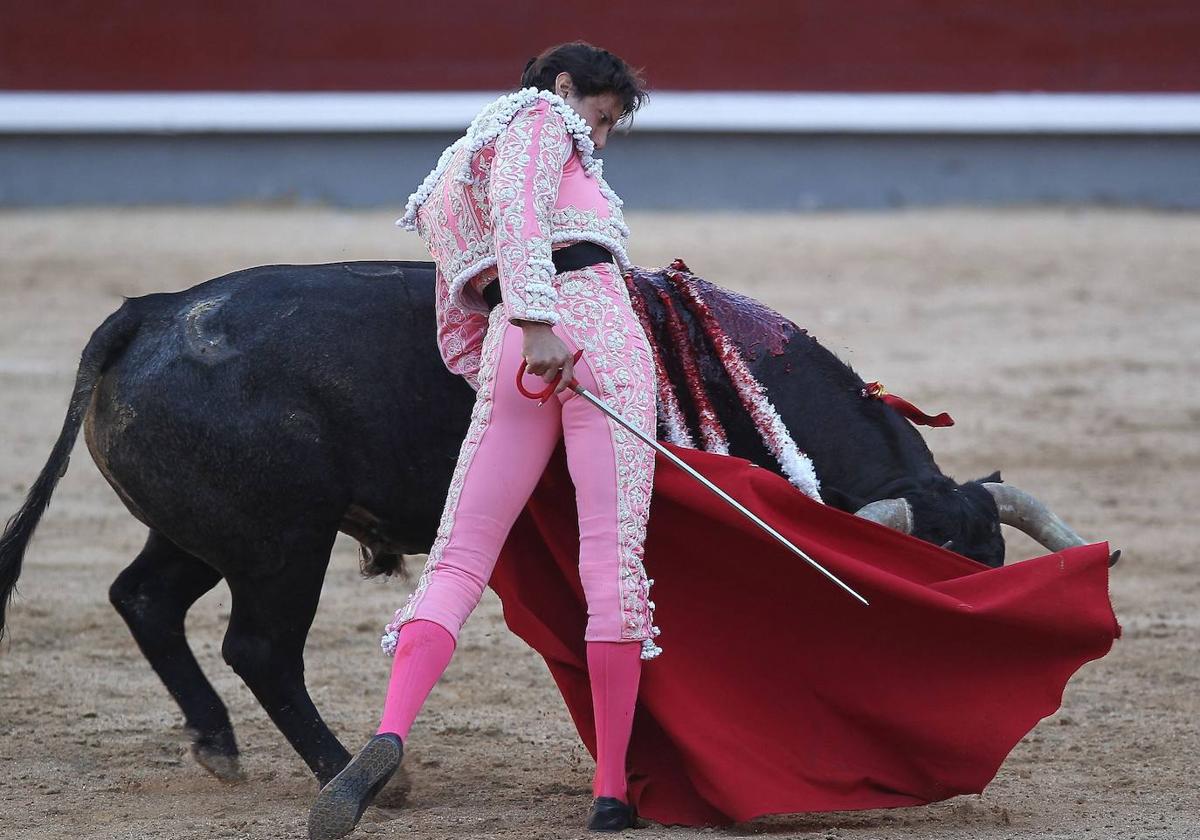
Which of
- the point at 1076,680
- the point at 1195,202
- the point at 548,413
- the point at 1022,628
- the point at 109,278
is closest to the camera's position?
the point at 548,413

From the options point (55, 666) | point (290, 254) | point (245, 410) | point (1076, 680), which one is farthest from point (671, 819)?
point (290, 254)

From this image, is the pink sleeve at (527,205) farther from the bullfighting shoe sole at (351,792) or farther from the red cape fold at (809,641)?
the bullfighting shoe sole at (351,792)

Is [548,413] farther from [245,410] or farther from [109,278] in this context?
[109,278]

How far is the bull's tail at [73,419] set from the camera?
9.79 ft

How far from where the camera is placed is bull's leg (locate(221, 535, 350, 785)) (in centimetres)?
301

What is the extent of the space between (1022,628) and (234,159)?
8.36 meters

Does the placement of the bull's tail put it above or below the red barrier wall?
below

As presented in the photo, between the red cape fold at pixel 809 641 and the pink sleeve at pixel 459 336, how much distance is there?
0.74 ft

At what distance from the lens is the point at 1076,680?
3.92 m

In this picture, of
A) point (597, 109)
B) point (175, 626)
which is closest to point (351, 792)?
point (175, 626)

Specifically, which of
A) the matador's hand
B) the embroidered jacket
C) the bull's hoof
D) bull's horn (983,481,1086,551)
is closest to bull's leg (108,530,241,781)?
the bull's hoof

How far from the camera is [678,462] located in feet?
9.11

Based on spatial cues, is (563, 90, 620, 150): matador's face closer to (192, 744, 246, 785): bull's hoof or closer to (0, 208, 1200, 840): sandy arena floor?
(0, 208, 1200, 840): sandy arena floor

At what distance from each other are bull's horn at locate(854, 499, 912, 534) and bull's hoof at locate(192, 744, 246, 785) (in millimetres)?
1270
